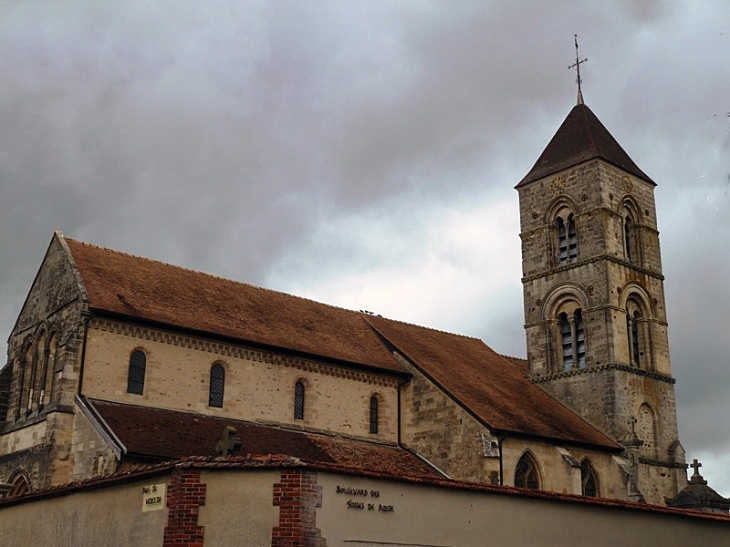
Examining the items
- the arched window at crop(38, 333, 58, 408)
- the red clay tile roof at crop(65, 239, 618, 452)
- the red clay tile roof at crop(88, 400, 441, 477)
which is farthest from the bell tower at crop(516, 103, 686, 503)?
the arched window at crop(38, 333, 58, 408)

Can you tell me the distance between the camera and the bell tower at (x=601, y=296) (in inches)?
1422

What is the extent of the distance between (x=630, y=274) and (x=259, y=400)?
17932mm

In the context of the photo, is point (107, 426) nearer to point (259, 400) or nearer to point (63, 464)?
point (63, 464)

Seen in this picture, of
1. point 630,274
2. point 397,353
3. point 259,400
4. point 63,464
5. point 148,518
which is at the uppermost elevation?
point 630,274

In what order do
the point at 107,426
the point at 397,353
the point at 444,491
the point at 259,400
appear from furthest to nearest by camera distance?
the point at 397,353 < the point at 259,400 < the point at 107,426 < the point at 444,491

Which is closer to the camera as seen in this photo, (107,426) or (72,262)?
(107,426)

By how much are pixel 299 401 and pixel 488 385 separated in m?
8.19

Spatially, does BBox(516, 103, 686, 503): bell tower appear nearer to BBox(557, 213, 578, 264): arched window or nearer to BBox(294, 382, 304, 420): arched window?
BBox(557, 213, 578, 264): arched window

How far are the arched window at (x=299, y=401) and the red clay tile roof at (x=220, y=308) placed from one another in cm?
120

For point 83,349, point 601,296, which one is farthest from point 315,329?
point 601,296

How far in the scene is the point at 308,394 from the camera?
3023 centimetres

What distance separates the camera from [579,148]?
132 ft

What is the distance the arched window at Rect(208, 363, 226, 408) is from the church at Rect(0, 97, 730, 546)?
5cm

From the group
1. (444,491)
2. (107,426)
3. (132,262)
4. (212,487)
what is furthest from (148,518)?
(132,262)
